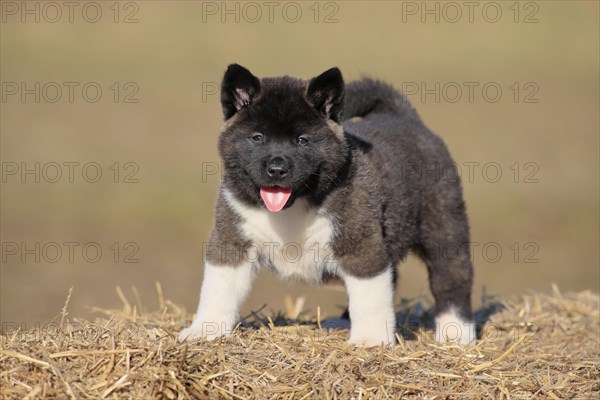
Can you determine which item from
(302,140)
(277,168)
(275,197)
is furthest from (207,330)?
(302,140)

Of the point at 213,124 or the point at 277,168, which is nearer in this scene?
the point at 277,168

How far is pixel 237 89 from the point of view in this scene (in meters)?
8.03

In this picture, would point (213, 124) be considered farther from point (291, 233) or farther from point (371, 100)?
point (291, 233)

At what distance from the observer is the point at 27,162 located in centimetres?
1955

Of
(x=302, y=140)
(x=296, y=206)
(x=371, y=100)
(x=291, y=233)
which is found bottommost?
(x=291, y=233)

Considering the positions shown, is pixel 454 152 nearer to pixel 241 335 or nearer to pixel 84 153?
pixel 84 153

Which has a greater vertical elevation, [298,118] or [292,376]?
[298,118]

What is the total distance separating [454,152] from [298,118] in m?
13.5

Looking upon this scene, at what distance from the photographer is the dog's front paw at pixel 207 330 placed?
7.88 meters

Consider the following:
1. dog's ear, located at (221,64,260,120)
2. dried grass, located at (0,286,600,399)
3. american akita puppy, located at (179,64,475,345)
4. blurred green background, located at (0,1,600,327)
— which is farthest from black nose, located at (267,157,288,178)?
blurred green background, located at (0,1,600,327)

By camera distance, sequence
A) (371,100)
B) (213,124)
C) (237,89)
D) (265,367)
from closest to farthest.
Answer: (265,367), (237,89), (371,100), (213,124)

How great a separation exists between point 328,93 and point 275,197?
93 cm

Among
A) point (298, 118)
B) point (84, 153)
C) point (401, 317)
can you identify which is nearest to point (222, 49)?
point (84, 153)

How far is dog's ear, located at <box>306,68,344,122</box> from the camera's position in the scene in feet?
26.2
